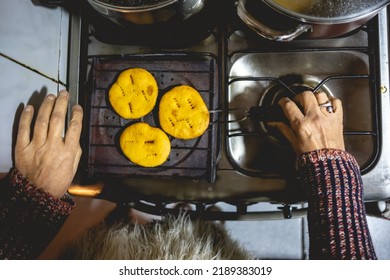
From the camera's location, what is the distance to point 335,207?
56 cm

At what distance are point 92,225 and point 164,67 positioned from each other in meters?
0.45

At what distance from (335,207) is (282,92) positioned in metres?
0.25

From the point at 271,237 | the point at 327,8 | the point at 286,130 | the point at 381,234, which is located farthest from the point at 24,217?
the point at 381,234

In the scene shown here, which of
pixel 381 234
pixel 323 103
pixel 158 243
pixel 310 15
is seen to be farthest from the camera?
pixel 381 234

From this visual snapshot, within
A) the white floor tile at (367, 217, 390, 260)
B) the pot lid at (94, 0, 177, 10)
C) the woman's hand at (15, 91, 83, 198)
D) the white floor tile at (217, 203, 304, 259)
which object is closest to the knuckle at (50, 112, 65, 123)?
the woman's hand at (15, 91, 83, 198)

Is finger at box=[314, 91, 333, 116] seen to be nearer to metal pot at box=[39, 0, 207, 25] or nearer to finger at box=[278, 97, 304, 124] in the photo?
finger at box=[278, 97, 304, 124]

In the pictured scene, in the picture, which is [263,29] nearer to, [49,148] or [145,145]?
[145,145]

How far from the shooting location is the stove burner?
68cm

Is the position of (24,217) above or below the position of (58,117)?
below

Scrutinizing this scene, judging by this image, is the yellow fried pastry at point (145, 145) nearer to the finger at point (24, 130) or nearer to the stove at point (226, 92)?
the stove at point (226, 92)

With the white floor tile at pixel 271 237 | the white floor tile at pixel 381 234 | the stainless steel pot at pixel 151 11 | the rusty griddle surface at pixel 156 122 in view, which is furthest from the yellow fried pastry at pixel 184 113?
the white floor tile at pixel 381 234

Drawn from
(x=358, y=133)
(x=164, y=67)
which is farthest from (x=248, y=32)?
(x=358, y=133)

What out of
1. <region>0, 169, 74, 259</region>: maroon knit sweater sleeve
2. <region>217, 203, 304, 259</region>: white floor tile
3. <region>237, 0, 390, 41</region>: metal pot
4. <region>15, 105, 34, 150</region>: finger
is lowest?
<region>217, 203, 304, 259</region>: white floor tile
